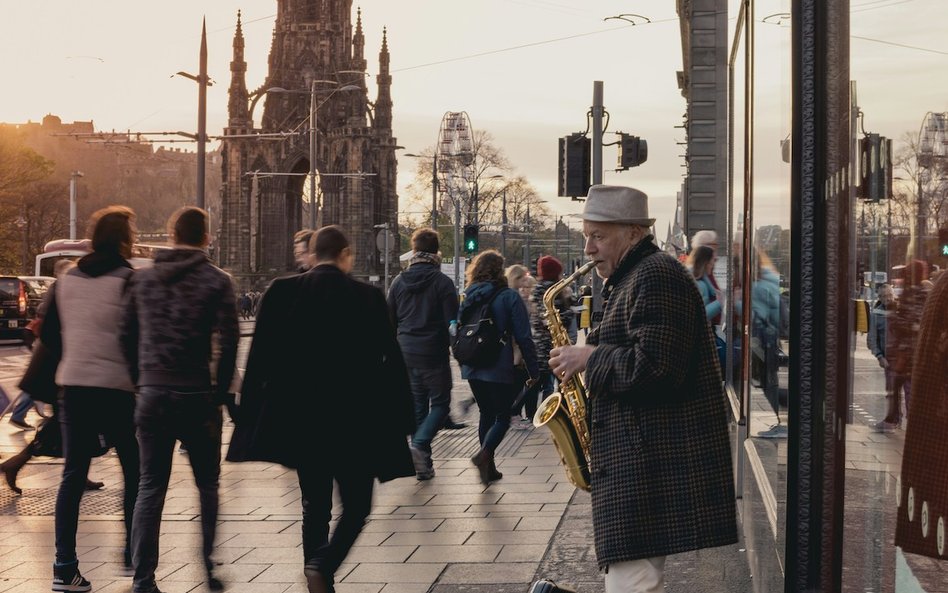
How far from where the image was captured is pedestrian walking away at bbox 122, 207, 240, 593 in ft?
20.1

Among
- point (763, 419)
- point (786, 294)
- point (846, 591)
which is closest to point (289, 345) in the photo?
point (763, 419)

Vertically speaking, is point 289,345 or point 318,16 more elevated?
point 318,16

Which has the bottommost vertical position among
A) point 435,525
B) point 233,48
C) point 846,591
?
point 435,525

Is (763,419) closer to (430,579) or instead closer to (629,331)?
(629,331)

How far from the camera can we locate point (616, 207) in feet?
13.7

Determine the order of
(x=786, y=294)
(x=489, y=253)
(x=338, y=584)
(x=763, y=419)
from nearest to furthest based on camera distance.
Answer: (x=786, y=294) → (x=763, y=419) → (x=338, y=584) → (x=489, y=253)

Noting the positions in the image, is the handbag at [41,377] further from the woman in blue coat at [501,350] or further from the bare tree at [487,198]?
the bare tree at [487,198]

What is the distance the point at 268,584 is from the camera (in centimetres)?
641

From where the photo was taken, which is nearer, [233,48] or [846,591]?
[846,591]

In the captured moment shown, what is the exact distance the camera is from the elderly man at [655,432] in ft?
12.5

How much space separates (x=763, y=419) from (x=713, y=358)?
3.52 ft

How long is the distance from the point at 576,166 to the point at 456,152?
64153 mm

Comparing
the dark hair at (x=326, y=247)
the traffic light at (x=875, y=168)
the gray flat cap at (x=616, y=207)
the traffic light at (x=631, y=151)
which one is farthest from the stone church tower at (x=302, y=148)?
the traffic light at (x=875, y=168)

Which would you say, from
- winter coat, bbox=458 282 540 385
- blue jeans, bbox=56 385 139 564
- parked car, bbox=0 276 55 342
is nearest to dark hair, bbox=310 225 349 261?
blue jeans, bbox=56 385 139 564
